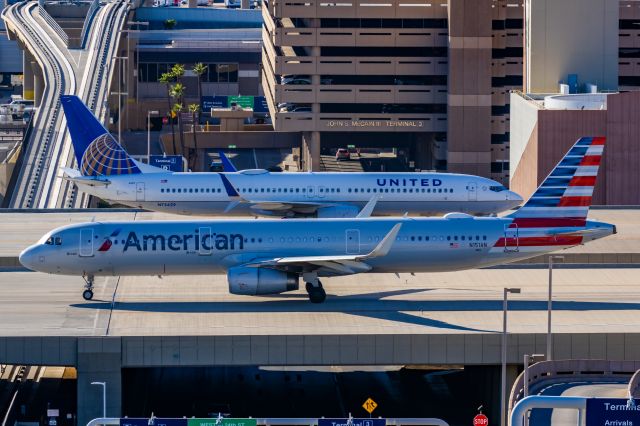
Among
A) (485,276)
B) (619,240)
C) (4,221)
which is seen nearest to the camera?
(485,276)

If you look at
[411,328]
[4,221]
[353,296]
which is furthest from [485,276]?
[4,221]

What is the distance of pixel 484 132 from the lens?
16412cm

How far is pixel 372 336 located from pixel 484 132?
323 ft

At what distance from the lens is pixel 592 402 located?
34.5 metres

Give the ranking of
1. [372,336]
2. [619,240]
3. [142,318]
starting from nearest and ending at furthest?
[372,336] < [142,318] < [619,240]

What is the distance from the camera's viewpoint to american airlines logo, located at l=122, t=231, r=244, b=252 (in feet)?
245

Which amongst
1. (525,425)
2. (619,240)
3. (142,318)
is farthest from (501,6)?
(525,425)

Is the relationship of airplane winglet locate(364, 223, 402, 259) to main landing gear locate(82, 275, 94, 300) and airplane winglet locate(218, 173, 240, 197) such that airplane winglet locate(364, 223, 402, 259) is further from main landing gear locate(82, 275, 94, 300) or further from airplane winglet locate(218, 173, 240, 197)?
airplane winglet locate(218, 173, 240, 197)

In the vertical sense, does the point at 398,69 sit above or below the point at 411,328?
above

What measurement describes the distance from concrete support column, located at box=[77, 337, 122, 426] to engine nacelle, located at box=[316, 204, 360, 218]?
3546 cm

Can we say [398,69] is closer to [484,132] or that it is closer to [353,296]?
[484,132]

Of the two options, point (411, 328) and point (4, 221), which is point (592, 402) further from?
point (4, 221)

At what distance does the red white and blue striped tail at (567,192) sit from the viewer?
76.8 metres

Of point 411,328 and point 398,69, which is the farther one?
point 398,69
